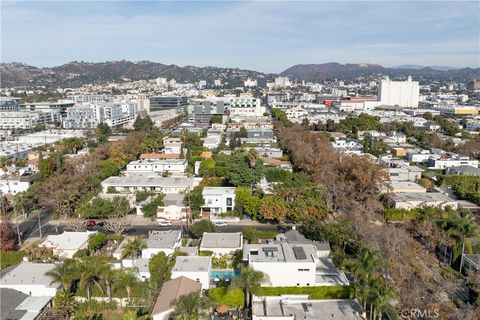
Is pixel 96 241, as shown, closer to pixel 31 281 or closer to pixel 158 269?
pixel 31 281

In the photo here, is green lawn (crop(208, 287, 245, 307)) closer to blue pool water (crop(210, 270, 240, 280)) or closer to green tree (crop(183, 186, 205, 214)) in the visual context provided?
blue pool water (crop(210, 270, 240, 280))

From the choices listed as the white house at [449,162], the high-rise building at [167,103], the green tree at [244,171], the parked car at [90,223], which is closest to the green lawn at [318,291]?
the parked car at [90,223]

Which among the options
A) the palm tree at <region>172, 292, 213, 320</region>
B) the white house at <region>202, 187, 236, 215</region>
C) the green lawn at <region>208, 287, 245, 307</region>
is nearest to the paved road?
the white house at <region>202, 187, 236, 215</region>

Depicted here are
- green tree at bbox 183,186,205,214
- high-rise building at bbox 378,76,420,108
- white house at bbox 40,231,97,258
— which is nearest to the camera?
white house at bbox 40,231,97,258

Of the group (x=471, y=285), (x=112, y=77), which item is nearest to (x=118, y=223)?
(x=471, y=285)

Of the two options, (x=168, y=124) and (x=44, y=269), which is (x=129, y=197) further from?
(x=168, y=124)
